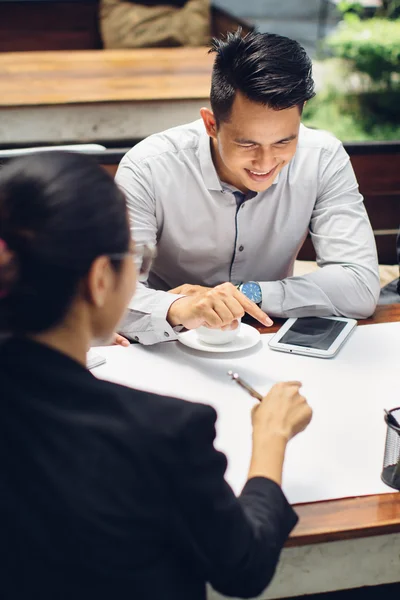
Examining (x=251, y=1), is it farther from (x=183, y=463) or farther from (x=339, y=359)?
(x=183, y=463)

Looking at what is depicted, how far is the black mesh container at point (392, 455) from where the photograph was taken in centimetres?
110

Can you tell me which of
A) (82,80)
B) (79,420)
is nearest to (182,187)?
(79,420)

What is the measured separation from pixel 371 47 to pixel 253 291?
5595 millimetres

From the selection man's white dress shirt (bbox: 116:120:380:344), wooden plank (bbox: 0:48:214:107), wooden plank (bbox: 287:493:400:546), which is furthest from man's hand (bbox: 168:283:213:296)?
wooden plank (bbox: 0:48:214:107)

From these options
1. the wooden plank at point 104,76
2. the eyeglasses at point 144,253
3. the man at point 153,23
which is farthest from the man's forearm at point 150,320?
the man at point 153,23

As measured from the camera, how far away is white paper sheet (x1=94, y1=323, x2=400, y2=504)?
3.72ft

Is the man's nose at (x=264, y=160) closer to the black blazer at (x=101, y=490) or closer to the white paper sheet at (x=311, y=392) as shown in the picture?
the white paper sheet at (x=311, y=392)

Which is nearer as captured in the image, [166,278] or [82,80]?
[166,278]

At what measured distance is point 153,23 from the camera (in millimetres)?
5547

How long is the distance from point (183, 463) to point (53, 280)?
246 millimetres

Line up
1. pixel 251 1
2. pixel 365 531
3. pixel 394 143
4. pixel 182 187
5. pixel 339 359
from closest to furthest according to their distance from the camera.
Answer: pixel 365 531 < pixel 339 359 < pixel 182 187 < pixel 394 143 < pixel 251 1

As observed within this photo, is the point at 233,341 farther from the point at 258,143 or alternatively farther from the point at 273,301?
the point at 258,143

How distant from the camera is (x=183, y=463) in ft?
2.65

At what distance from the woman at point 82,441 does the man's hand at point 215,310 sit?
2.31ft
